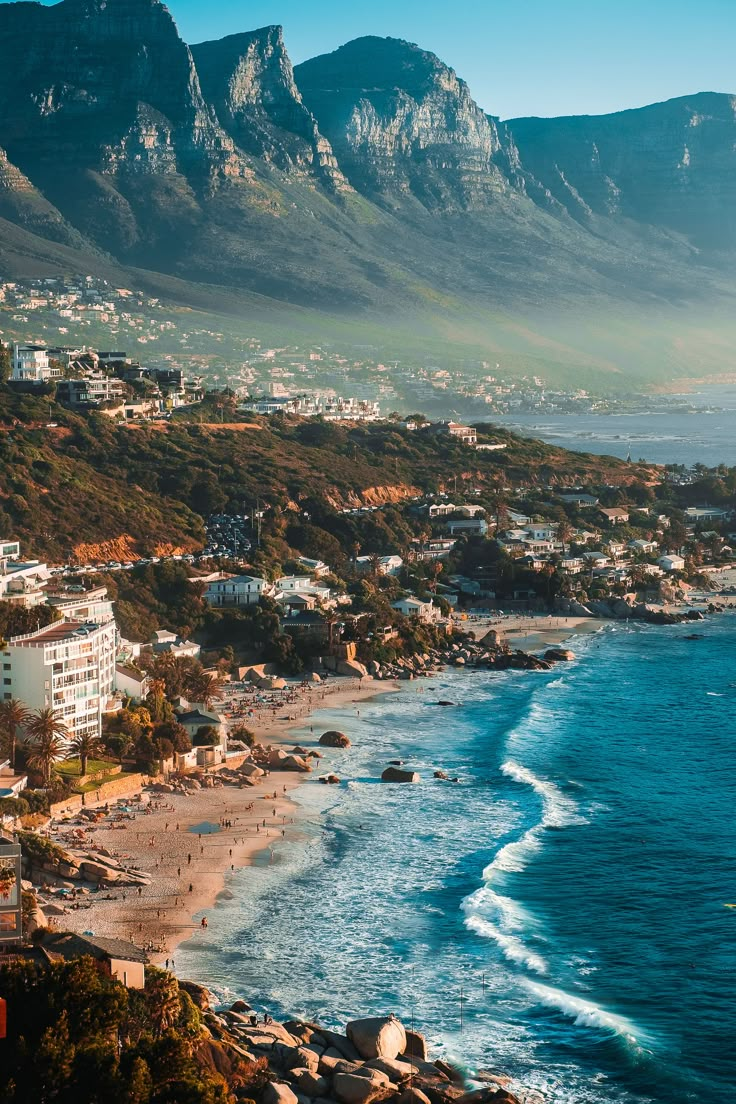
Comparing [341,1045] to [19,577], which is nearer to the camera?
[341,1045]

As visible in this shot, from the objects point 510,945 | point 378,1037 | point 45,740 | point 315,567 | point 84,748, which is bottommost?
point 510,945

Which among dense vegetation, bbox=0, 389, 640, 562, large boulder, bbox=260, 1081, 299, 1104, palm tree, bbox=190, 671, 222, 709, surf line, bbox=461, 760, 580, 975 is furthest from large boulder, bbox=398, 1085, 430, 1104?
dense vegetation, bbox=0, 389, 640, 562

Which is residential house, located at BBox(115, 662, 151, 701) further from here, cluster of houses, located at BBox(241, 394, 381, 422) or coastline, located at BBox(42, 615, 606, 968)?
cluster of houses, located at BBox(241, 394, 381, 422)

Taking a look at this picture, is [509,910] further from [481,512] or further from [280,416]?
[280,416]

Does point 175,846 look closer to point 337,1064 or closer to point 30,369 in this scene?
point 337,1064

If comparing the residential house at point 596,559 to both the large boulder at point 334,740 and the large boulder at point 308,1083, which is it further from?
the large boulder at point 308,1083

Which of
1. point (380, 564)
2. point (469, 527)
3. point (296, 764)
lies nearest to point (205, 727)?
point (296, 764)

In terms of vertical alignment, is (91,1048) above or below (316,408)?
below
